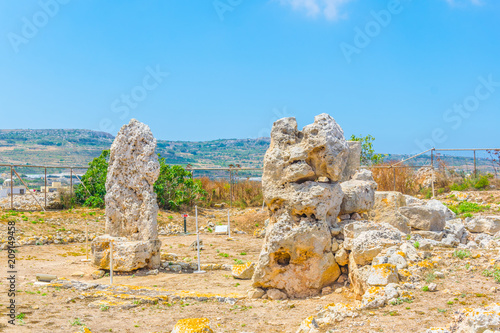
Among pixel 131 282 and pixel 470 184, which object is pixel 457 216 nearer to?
pixel 470 184

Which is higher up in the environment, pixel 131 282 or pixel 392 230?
pixel 392 230

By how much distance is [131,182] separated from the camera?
11602mm

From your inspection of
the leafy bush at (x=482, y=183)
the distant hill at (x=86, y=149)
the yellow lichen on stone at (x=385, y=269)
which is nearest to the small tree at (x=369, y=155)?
the leafy bush at (x=482, y=183)

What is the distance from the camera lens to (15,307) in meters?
7.27

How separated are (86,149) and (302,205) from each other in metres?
71.1

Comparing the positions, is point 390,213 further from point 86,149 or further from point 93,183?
point 86,149

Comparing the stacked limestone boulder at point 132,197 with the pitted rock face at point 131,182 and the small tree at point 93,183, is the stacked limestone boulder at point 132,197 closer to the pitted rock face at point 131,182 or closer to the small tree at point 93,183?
the pitted rock face at point 131,182

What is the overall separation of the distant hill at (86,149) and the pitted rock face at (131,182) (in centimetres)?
5100

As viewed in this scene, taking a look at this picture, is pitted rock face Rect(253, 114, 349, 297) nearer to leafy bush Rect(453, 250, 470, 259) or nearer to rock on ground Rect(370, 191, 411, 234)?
leafy bush Rect(453, 250, 470, 259)

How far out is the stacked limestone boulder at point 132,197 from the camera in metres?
11.1

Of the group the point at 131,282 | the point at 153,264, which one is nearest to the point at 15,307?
the point at 131,282

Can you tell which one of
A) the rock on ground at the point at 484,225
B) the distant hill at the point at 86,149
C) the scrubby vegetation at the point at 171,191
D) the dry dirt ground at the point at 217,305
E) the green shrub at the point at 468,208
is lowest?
the dry dirt ground at the point at 217,305

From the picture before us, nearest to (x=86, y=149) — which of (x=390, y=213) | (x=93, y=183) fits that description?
(x=93, y=183)

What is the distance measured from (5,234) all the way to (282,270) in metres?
11.3
